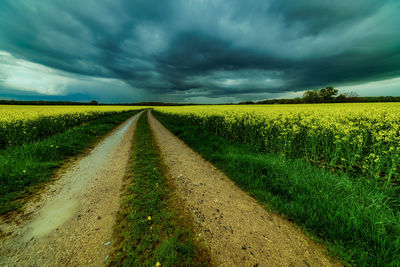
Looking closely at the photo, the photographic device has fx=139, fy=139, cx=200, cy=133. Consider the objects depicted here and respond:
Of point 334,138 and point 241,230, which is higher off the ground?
point 334,138

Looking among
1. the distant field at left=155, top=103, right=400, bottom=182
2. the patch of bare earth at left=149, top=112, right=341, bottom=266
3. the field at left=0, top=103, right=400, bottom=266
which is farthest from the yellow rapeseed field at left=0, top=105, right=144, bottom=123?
the distant field at left=155, top=103, right=400, bottom=182

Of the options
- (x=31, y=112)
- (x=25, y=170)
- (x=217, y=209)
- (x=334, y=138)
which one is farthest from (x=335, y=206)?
(x=31, y=112)

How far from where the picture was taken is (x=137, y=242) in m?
2.52

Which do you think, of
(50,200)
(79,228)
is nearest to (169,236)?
(79,228)

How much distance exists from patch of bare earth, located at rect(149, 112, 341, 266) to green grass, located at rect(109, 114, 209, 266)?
12.9 inches

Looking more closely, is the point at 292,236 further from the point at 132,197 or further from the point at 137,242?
the point at 132,197

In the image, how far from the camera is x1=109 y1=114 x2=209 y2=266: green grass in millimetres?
2234

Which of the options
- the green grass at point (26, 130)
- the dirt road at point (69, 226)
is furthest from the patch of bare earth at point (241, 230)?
the green grass at point (26, 130)

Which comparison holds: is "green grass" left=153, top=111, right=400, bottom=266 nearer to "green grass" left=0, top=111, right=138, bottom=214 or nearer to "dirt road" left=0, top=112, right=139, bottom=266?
"dirt road" left=0, top=112, right=139, bottom=266

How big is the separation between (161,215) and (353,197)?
4.51m

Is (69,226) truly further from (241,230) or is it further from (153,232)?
(241,230)

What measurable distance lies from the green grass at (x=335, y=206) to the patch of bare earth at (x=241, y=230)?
0.29m

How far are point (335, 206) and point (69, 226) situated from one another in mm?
5903

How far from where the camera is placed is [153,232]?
2715mm
